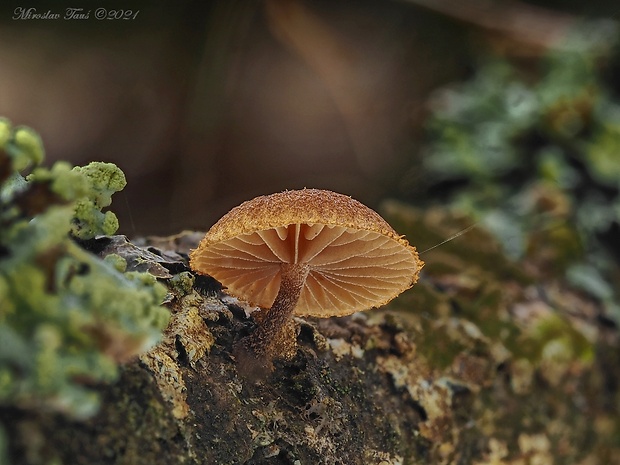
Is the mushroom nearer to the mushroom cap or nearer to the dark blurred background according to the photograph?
the mushroom cap

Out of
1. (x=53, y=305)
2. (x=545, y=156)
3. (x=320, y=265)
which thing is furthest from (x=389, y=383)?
(x=545, y=156)

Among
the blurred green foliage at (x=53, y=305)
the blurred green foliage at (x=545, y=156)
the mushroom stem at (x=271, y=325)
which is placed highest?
the blurred green foliage at (x=53, y=305)

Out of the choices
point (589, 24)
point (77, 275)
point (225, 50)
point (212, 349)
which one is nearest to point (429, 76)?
point (589, 24)

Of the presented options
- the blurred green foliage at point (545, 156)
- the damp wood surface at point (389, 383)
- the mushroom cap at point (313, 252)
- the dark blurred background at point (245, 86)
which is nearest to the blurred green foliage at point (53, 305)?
the damp wood surface at point (389, 383)

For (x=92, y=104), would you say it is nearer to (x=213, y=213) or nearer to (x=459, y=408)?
(x=213, y=213)

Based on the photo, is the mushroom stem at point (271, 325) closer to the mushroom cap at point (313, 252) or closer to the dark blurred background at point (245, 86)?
the mushroom cap at point (313, 252)
